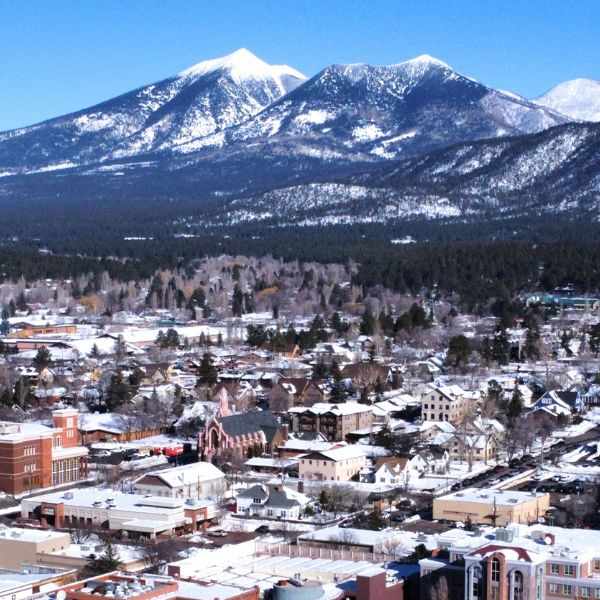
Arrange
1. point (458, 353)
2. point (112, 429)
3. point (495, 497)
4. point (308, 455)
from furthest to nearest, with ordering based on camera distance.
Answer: point (458, 353) → point (112, 429) → point (308, 455) → point (495, 497)

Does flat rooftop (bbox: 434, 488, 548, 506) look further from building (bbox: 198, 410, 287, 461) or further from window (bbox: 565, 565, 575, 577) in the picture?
building (bbox: 198, 410, 287, 461)

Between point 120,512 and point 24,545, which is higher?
point 120,512

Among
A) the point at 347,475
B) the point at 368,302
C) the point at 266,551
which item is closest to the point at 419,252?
the point at 368,302

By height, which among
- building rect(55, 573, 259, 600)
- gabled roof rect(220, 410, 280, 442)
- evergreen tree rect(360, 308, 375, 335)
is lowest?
building rect(55, 573, 259, 600)

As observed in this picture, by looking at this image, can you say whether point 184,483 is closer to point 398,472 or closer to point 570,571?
point 398,472

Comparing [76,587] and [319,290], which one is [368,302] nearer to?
[319,290]

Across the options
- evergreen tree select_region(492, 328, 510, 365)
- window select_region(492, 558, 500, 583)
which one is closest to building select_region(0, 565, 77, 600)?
window select_region(492, 558, 500, 583)

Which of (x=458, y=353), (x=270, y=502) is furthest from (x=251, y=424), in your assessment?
(x=458, y=353)
